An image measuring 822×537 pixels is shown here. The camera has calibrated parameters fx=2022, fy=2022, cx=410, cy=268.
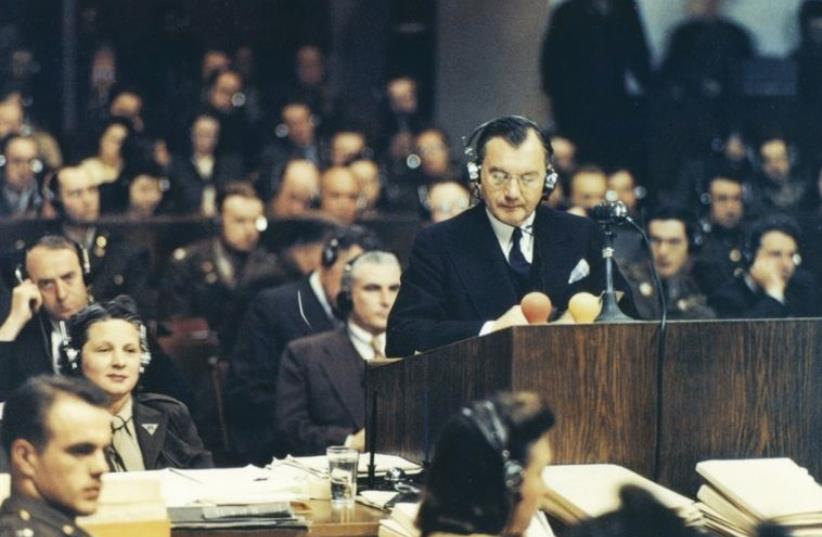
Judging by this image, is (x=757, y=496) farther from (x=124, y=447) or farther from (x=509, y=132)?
(x=124, y=447)

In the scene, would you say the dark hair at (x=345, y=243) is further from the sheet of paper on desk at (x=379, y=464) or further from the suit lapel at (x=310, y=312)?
the sheet of paper on desk at (x=379, y=464)

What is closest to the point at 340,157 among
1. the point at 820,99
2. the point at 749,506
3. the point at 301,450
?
the point at 820,99

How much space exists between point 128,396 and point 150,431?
0.42 ft

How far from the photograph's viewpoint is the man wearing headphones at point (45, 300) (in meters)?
7.12

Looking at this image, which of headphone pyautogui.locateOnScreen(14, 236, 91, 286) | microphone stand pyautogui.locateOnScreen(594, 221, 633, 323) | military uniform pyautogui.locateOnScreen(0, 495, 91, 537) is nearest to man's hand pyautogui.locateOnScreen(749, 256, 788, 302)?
headphone pyautogui.locateOnScreen(14, 236, 91, 286)

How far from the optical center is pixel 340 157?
1298 cm

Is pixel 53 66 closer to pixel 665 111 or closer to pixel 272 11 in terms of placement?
pixel 272 11

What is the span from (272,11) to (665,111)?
4271 millimetres

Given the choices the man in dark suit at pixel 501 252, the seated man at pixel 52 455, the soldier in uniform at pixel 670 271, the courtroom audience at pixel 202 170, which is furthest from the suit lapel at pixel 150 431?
the courtroom audience at pixel 202 170

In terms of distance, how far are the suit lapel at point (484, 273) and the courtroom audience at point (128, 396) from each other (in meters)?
1.10

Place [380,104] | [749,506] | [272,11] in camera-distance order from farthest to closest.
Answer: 1. [272,11]
2. [380,104]
3. [749,506]

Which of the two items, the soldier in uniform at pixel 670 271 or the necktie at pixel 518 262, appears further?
the soldier in uniform at pixel 670 271

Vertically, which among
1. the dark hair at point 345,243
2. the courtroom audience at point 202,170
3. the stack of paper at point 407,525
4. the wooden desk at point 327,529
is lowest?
the wooden desk at point 327,529

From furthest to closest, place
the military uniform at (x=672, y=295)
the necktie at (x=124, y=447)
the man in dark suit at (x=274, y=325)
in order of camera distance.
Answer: the military uniform at (x=672, y=295), the man in dark suit at (x=274, y=325), the necktie at (x=124, y=447)
